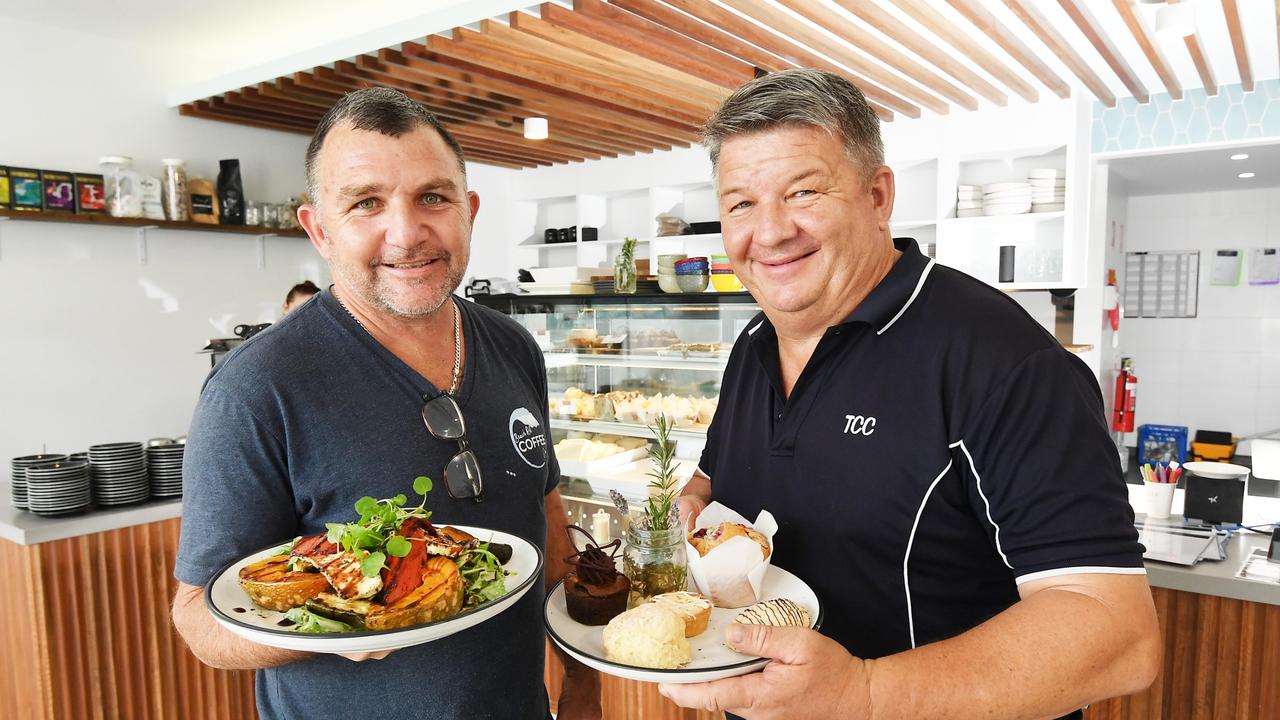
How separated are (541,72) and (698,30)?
1214 mm

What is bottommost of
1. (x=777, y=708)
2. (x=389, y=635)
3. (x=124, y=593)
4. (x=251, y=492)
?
(x=124, y=593)

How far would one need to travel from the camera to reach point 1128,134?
20.6 feet

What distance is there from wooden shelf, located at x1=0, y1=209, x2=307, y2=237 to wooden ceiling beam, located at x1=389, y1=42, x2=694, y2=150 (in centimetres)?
201

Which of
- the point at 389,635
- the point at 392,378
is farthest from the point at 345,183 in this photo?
the point at 389,635

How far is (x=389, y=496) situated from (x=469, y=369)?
0.33 meters

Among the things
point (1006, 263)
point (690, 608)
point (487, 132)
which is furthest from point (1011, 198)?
point (690, 608)

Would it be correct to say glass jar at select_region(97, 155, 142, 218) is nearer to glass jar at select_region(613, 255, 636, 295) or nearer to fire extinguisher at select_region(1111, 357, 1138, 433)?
glass jar at select_region(613, 255, 636, 295)

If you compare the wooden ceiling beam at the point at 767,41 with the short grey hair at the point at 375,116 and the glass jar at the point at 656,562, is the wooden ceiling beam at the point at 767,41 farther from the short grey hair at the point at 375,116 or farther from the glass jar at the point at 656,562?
the glass jar at the point at 656,562

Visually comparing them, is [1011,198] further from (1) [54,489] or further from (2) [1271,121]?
(1) [54,489]

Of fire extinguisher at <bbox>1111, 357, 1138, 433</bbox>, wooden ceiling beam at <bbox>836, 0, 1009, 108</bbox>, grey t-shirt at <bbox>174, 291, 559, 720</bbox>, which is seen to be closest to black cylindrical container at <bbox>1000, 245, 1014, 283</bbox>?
wooden ceiling beam at <bbox>836, 0, 1009, 108</bbox>

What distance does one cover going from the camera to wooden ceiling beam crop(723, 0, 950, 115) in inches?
168

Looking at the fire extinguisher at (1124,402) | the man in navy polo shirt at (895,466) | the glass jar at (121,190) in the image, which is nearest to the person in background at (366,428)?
the man in navy polo shirt at (895,466)

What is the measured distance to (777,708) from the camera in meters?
1.09

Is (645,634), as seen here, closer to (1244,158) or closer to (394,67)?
(394,67)
